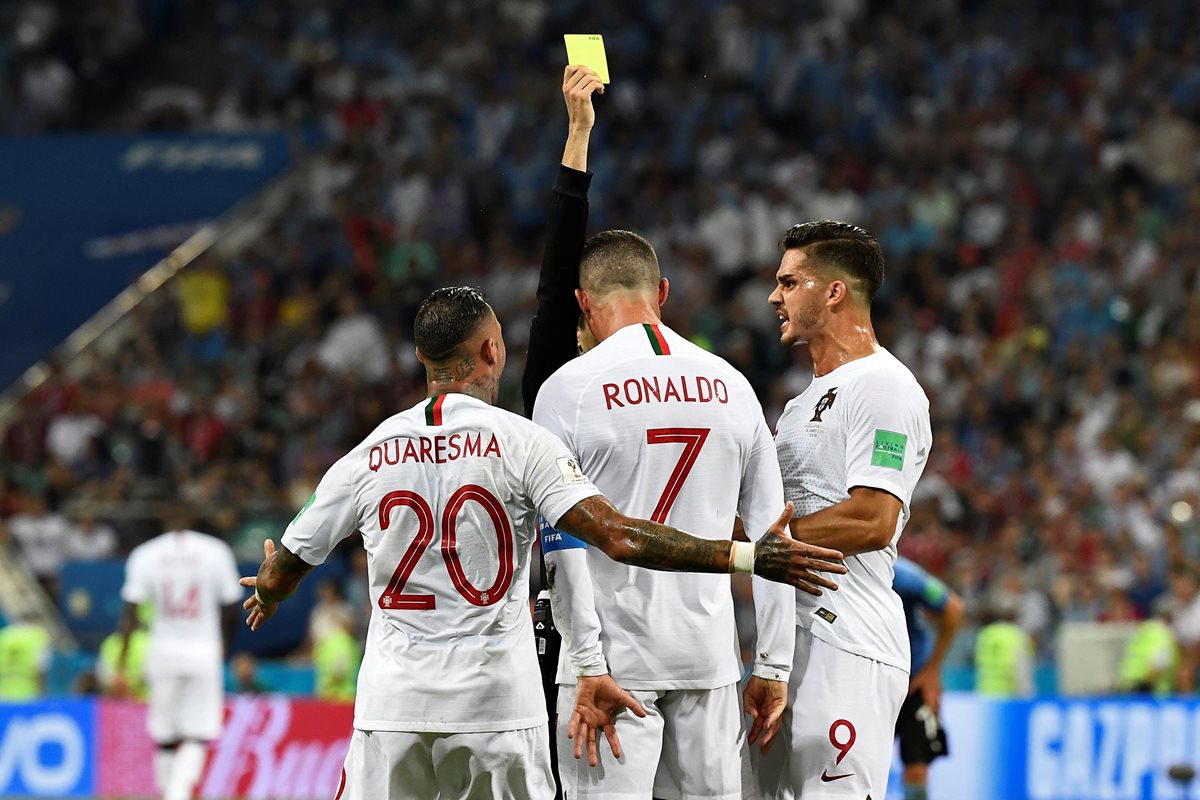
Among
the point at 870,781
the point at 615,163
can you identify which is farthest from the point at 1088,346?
the point at 870,781

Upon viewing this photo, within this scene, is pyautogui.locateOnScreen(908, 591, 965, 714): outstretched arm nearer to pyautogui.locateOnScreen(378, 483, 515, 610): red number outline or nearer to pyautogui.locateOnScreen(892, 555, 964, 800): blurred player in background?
pyautogui.locateOnScreen(892, 555, 964, 800): blurred player in background

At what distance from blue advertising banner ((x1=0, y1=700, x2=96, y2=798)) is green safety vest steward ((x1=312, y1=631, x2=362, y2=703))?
196 cm

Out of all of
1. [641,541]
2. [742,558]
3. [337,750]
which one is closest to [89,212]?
[337,750]

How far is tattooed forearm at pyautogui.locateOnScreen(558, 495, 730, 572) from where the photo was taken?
5098mm

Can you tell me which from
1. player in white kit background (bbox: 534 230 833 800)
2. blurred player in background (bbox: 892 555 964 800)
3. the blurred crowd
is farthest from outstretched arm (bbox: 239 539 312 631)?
the blurred crowd

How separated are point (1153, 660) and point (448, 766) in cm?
1068

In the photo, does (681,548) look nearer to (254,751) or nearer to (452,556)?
(452,556)

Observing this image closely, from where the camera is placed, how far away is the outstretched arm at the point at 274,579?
551cm

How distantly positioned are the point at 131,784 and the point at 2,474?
5.45 meters

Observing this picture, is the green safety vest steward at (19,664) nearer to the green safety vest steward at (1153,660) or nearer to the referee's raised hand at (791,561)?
the green safety vest steward at (1153,660)

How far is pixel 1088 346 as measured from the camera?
18656 mm

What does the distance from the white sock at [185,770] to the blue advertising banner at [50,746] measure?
1963 millimetres

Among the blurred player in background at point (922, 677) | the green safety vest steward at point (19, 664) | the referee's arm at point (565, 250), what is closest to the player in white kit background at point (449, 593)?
the referee's arm at point (565, 250)

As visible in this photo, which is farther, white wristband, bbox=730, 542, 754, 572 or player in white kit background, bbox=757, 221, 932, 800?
player in white kit background, bbox=757, 221, 932, 800
